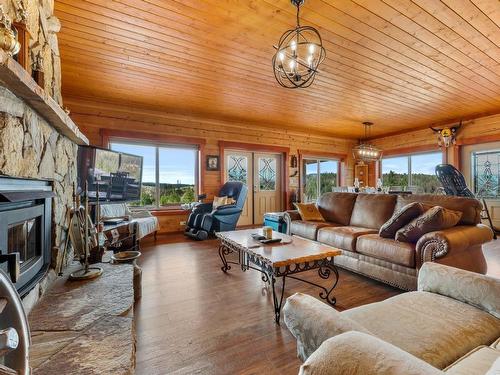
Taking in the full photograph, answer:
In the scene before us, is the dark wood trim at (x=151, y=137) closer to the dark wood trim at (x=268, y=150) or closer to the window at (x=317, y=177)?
A: the dark wood trim at (x=268, y=150)

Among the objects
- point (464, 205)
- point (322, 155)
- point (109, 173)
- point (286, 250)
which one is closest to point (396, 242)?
point (464, 205)

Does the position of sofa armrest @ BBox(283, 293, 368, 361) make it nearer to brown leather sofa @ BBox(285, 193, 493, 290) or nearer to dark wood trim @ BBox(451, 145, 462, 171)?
brown leather sofa @ BBox(285, 193, 493, 290)

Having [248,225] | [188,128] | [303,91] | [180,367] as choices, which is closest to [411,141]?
[303,91]

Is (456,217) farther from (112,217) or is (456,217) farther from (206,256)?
(112,217)

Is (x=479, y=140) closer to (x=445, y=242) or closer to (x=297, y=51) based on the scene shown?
(x=445, y=242)

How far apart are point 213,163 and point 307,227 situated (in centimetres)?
296

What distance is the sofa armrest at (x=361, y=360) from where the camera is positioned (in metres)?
0.57

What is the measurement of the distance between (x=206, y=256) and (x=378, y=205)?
2458 mm

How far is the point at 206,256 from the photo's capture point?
3637mm

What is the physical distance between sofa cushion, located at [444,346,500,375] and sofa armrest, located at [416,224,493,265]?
1380 mm

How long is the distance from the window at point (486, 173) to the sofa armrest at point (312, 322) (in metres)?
6.70

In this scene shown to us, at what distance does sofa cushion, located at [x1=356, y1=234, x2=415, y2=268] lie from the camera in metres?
2.32

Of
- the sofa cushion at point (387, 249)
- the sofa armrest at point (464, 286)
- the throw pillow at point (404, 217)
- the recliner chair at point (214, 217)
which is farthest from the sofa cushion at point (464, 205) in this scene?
the recliner chair at point (214, 217)

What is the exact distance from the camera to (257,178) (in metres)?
6.49
